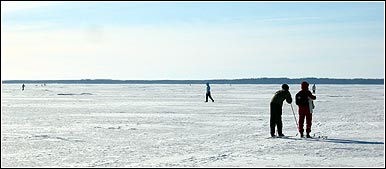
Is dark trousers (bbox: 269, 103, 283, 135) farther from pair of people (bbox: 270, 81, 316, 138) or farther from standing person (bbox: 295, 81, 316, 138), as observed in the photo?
standing person (bbox: 295, 81, 316, 138)

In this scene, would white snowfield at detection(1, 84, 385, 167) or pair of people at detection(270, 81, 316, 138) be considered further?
pair of people at detection(270, 81, 316, 138)

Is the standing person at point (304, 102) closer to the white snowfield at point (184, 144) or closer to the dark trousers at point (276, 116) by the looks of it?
the dark trousers at point (276, 116)

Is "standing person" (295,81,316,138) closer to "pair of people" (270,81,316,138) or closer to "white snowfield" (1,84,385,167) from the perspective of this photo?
"pair of people" (270,81,316,138)

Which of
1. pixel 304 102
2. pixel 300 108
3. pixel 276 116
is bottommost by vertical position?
pixel 276 116

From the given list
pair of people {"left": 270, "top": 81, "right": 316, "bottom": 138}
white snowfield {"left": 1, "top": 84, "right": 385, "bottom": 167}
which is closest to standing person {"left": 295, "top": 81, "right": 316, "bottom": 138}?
pair of people {"left": 270, "top": 81, "right": 316, "bottom": 138}

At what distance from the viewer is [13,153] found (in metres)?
8.84

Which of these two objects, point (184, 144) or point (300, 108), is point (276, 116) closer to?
point (300, 108)

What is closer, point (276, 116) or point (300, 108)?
point (300, 108)

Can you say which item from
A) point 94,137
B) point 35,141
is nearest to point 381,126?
point 94,137

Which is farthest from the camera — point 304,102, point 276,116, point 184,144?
point 276,116

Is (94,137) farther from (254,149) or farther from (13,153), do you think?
(254,149)

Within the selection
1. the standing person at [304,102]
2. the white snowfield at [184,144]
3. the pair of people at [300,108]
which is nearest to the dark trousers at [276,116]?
the pair of people at [300,108]

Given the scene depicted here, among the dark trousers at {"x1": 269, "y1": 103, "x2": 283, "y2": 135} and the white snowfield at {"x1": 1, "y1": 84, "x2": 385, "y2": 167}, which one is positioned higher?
the dark trousers at {"x1": 269, "y1": 103, "x2": 283, "y2": 135}

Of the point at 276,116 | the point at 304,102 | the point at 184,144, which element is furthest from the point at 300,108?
the point at 184,144
